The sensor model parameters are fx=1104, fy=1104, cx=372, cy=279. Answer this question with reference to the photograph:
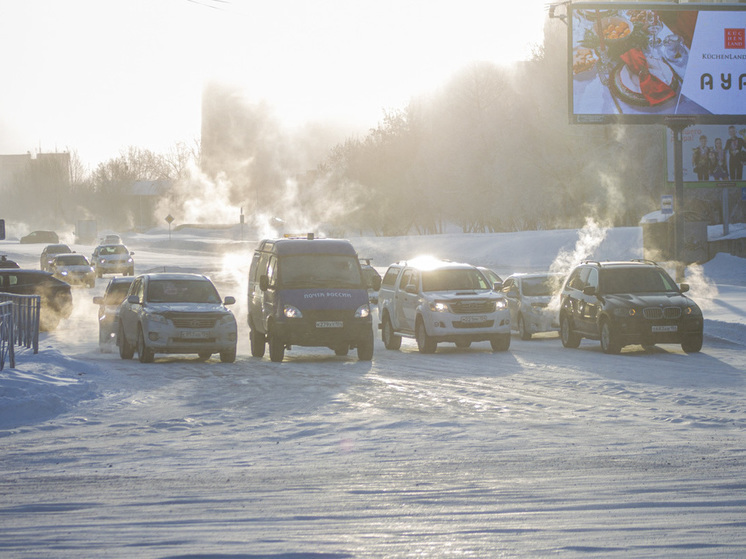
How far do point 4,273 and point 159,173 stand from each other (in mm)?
146049

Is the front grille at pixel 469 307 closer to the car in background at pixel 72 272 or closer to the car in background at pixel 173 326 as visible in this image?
the car in background at pixel 173 326

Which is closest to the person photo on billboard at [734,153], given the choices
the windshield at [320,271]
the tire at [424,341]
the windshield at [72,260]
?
the tire at [424,341]

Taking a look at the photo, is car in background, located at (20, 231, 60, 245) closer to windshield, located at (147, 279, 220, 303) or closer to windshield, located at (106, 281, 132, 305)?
windshield, located at (106, 281, 132, 305)

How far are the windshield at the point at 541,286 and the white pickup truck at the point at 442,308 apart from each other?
6.05 ft

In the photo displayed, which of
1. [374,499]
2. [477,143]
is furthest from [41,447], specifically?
[477,143]

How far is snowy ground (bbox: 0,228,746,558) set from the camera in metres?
6.60

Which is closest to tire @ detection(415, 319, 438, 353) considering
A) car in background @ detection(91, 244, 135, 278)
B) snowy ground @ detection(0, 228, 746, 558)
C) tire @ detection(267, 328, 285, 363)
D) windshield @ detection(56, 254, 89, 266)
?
snowy ground @ detection(0, 228, 746, 558)

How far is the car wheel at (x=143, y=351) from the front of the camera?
60.9 ft

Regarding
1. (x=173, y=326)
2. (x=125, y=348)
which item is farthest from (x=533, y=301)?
(x=125, y=348)

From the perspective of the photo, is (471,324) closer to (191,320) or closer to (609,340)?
(609,340)

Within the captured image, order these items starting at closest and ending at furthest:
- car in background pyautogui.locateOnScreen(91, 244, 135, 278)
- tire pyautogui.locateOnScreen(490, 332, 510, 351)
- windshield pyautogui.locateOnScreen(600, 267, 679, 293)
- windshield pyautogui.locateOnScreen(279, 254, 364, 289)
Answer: windshield pyautogui.locateOnScreen(279, 254, 364, 289) → tire pyautogui.locateOnScreen(490, 332, 510, 351) → windshield pyautogui.locateOnScreen(600, 267, 679, 293) → car in background pyautogui.locateOnScreen(91, 244, 135, 278)

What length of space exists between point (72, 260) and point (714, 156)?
86.2 ft

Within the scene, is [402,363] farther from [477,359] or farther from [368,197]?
[368,197]

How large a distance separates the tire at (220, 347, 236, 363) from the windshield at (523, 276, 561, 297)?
7.63 meters
